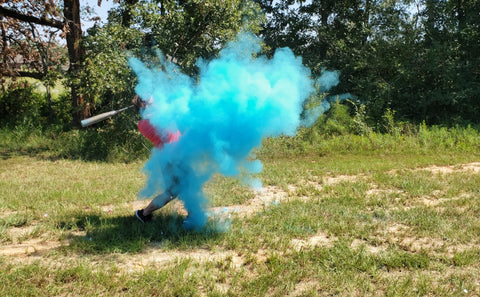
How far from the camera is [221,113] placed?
423 centimetres

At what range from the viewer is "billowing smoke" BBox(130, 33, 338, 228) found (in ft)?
13.9

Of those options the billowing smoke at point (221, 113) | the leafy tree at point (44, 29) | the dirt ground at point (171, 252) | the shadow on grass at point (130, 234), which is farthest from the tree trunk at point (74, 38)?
the billowing smoke at point (221, 113)

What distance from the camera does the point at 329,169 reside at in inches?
344

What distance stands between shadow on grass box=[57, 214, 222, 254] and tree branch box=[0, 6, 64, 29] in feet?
29.5

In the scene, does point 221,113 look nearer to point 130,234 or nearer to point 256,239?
point 256,239

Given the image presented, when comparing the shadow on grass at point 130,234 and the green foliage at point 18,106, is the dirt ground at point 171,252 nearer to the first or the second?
the shadow on grass at point 130,234

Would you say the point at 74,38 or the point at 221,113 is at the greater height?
the point at 74,38

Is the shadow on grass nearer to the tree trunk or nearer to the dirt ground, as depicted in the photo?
the dirt ground

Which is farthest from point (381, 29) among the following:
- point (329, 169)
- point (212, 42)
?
Result: point (329, 169)

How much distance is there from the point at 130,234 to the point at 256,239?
149cm

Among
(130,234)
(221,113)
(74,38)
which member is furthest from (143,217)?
(74,38)

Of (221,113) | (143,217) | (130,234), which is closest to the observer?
(221,113)

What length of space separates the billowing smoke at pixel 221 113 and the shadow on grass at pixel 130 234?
0.37m

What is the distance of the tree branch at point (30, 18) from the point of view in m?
12.1
